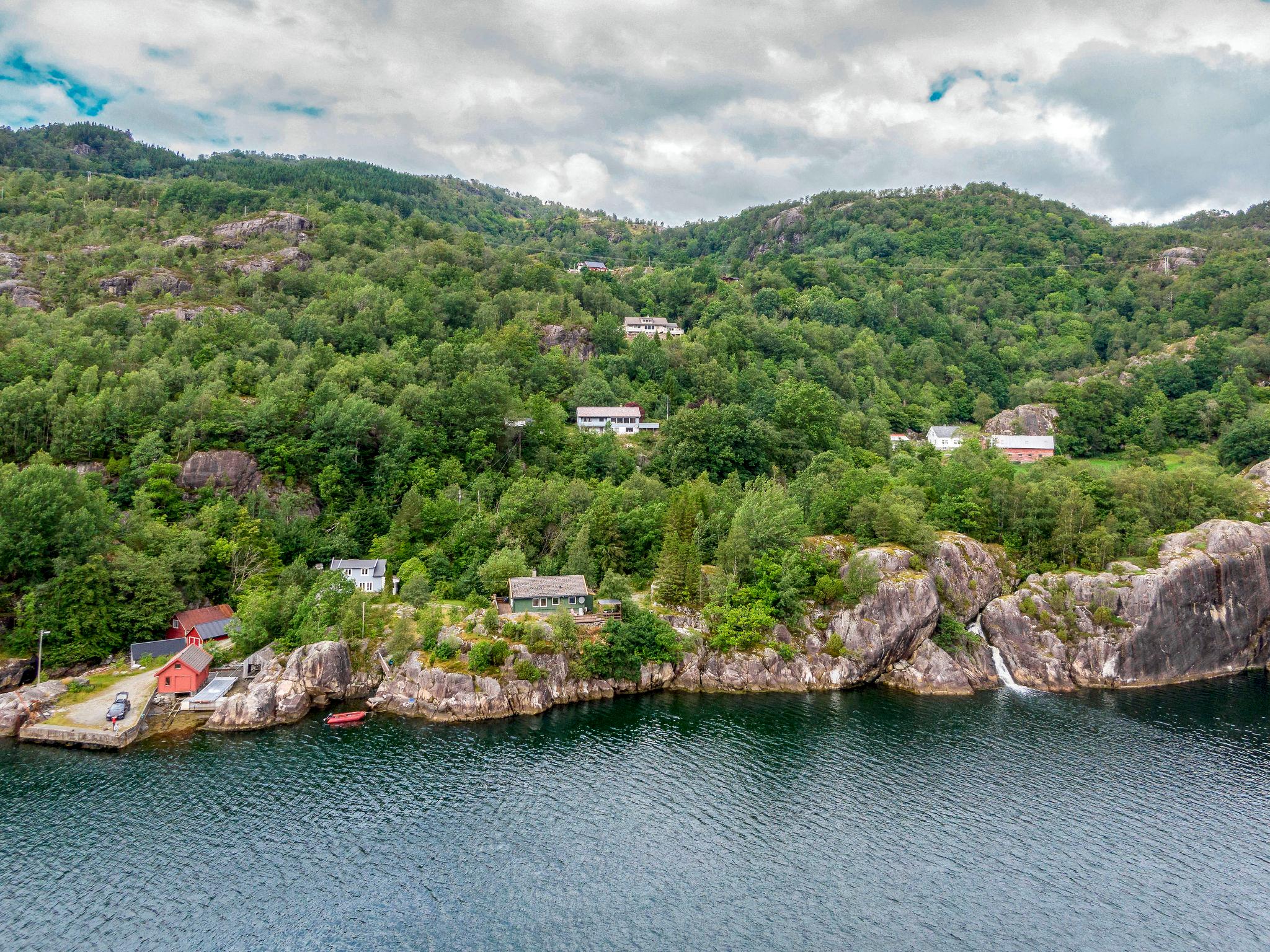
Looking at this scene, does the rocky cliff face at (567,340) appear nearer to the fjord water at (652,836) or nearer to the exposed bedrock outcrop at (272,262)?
the exposed bedrock outcrop at (272,262)

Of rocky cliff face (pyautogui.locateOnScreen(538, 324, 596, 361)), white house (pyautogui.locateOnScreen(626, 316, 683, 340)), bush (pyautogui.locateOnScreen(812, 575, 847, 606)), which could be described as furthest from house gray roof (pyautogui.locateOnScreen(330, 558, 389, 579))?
white house (pyautogui.locateOnScreen(626, 316, 683, 340))

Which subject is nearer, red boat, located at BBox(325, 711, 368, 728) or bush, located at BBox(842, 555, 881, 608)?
red boat, located at BBox(325, 711, 368, 728)

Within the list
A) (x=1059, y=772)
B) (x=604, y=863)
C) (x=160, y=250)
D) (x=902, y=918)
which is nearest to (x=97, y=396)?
(x=160, y=250)

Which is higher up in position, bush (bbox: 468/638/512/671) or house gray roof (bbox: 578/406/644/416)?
house gray roof (bbox: 578/406/644/416)

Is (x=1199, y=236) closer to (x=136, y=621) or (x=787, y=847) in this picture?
(x=787, y=847)

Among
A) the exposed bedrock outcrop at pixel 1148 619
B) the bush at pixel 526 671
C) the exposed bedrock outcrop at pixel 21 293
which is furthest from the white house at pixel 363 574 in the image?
the exposed bedrock outcrop at pixel 21 293

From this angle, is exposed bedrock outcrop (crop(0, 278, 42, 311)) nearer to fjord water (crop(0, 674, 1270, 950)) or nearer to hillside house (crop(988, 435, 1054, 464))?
fjord water (crop(0, 674, 1270, 950))

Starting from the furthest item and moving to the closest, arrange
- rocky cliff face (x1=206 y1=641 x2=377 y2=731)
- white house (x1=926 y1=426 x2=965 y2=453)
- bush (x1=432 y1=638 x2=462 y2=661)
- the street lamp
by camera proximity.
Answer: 1. white house (x1=926 y1=426 x2=965 y2=453)
2. bush (x1=432 y1=638 x2=462 y2=661)
3. the street lamp
4. rocky cliff face (x1=206 y1=641 x2=377 y2=731)
